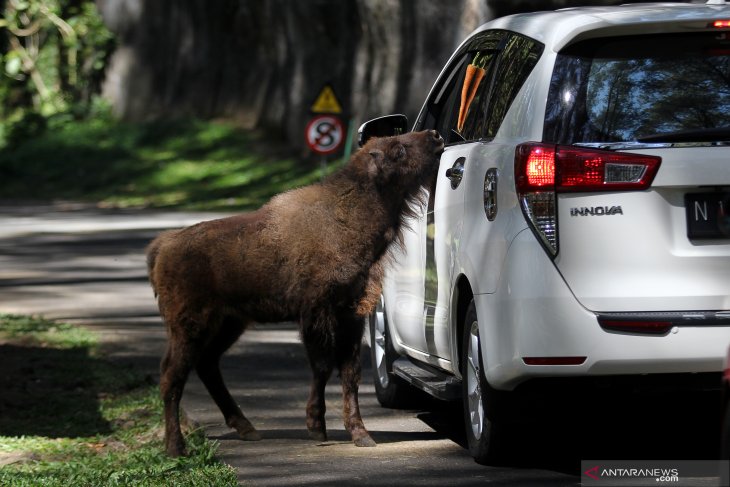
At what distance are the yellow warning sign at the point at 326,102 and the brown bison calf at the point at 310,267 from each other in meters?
18.6

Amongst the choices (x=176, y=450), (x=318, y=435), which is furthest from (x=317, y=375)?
(x=176, y=450)

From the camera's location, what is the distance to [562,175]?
20.5 feet

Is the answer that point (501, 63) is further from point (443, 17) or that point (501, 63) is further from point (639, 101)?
point (443, 17)

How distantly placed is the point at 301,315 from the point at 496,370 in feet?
5.28

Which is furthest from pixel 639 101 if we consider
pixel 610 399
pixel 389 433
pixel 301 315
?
pixel 389 433

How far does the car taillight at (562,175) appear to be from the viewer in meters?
6.20

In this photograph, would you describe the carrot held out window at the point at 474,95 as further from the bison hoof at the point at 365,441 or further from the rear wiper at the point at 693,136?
the bison hoof at the point at 365,441

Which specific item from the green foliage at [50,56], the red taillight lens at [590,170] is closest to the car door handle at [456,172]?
the red taillight lens at [590,170]

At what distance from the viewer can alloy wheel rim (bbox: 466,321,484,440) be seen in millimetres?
6949

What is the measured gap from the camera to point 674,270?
243 inches

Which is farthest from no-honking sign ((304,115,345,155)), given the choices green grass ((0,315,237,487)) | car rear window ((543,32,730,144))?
car rear window ((543,32,730,144))

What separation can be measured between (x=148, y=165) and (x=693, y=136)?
33.5 metres

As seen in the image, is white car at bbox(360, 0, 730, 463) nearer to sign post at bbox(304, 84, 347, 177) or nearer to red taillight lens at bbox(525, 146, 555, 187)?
red taillight lens at bbox(525, 146, 555, 187)

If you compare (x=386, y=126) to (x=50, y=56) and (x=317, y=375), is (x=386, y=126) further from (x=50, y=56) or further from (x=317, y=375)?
(x=50, y=56)
